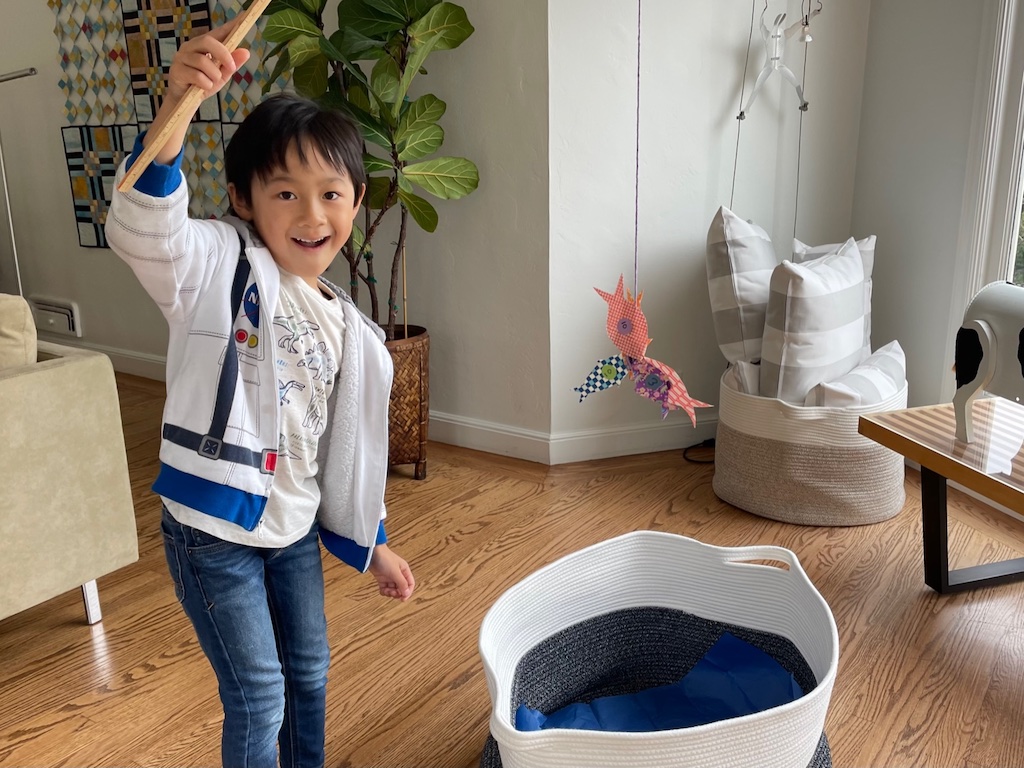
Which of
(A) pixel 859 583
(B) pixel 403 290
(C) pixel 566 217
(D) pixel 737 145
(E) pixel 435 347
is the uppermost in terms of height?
(D) pixel 737 145

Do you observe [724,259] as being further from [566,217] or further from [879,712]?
[879,712]

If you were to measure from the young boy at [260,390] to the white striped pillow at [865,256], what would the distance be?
1.80 metres

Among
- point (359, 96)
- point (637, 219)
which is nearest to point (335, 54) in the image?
point (359, 96)

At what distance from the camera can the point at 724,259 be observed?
2.47m

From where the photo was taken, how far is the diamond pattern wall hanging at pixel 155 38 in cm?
326

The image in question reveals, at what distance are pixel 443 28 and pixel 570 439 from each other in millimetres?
1270

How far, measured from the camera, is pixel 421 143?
2.48m

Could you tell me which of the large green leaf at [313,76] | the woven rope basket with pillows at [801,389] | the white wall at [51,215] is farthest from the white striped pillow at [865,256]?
the white wall at [51,215]

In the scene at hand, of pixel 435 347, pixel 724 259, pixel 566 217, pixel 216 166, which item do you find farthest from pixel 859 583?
pixel 216 166

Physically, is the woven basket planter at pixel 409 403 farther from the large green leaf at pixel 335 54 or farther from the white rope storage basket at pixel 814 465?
the white rope storage basket at pixel 814 465

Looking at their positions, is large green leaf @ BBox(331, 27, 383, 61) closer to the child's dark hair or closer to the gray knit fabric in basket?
the child's dark hair

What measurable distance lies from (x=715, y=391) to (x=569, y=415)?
1.72 feet

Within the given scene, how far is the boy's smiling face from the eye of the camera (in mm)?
991

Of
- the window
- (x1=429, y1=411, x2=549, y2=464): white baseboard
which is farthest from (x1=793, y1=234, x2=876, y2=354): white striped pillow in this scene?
(x1=429, y1=411, x2=549, y2=464): white baseboard
